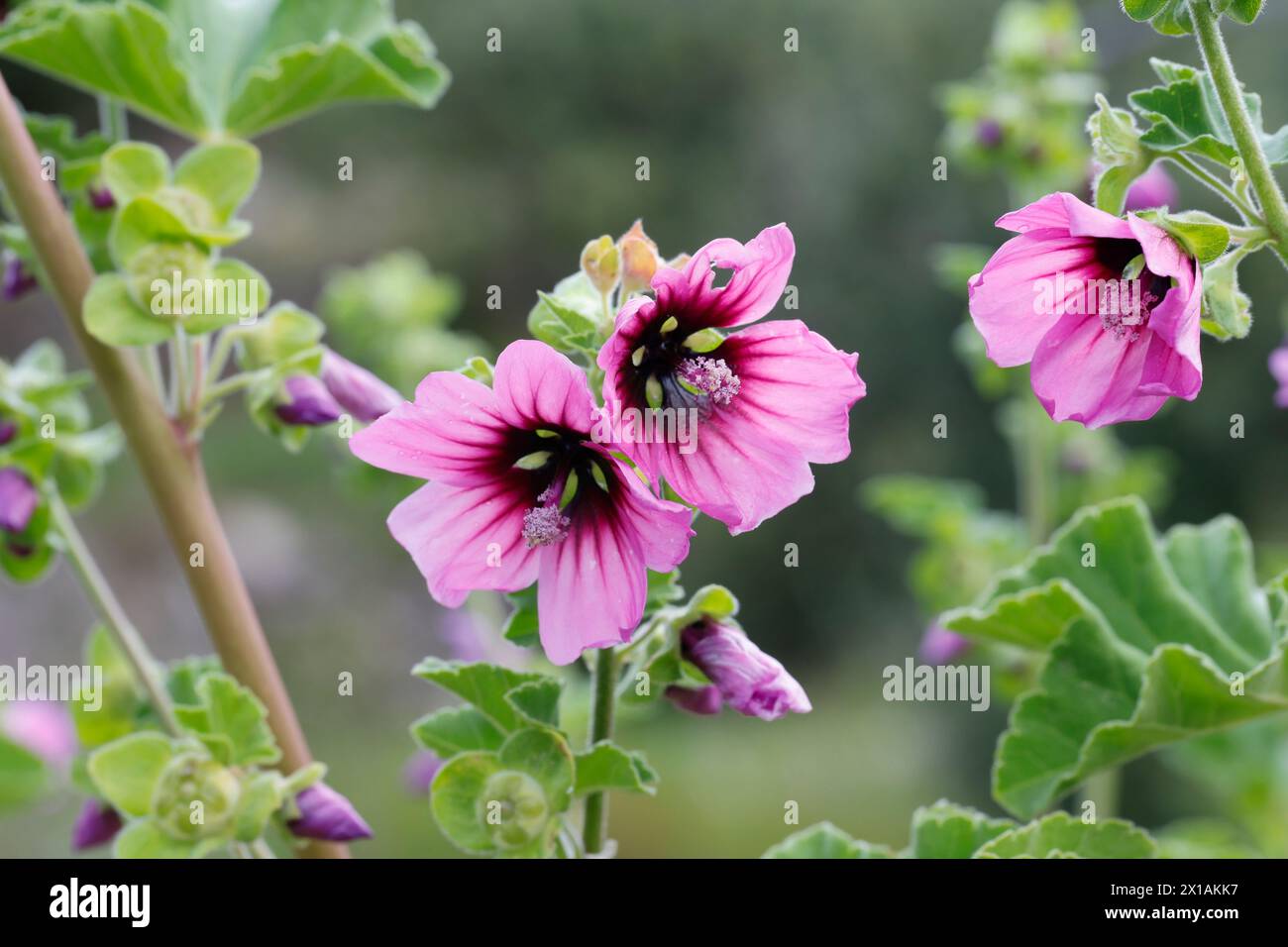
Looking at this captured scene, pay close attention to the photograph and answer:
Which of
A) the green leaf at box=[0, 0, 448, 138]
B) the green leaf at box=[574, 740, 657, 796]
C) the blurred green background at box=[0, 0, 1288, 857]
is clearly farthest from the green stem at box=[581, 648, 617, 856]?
the blurred green background at box=[0, 0, 1288, 857]

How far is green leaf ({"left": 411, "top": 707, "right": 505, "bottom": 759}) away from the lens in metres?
0.66

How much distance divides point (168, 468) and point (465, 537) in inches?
9.8

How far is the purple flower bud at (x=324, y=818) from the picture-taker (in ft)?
2.27

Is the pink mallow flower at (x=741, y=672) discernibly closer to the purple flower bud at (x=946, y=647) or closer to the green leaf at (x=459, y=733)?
the green leaf at (x=459, y=733)

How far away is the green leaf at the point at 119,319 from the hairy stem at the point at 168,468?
0.03 meters

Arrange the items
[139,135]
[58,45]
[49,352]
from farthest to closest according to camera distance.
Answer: [139,135], [49,352], [58,45]

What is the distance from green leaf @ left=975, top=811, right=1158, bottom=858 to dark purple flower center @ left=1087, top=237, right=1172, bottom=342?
0.24 metres

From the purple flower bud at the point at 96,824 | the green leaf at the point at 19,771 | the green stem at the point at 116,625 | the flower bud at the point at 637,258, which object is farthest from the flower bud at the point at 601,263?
the green leaf at the point at 19,771

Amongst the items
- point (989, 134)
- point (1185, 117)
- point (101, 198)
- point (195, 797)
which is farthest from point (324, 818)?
point (989, 134)

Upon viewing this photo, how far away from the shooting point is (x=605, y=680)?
2.06 feet

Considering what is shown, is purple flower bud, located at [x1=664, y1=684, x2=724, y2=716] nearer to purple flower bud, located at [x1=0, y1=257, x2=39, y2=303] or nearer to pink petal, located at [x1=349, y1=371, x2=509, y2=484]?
pink petal, located at [x1=349, y1=371, x2=509, y2=484]
